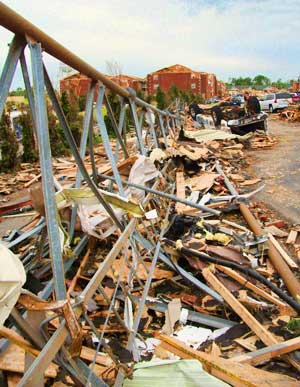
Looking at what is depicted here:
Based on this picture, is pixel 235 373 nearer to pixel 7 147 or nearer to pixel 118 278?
pixel 118 278

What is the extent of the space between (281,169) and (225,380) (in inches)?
400

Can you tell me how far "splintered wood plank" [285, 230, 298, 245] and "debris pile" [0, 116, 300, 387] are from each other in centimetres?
2

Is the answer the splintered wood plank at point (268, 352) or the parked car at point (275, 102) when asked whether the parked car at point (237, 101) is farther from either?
→ the splintered wood plank at point (268, 352)

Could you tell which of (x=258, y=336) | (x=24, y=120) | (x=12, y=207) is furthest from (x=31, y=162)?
(x=258, y=336)

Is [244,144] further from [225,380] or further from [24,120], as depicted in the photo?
[225,380]

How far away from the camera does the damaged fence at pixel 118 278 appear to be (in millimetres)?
1914

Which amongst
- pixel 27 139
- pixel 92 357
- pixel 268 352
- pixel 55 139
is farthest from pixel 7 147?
pixel 268 352

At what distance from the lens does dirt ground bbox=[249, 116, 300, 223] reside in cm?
768

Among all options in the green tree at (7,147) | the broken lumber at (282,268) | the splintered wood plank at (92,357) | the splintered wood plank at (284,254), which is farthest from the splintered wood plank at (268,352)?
the green tree at (7,147)

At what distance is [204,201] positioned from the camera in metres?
7.53

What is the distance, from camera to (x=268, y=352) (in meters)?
3.02

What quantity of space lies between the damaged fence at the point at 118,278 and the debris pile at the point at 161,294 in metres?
0.01

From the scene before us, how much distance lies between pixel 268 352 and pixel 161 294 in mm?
1532

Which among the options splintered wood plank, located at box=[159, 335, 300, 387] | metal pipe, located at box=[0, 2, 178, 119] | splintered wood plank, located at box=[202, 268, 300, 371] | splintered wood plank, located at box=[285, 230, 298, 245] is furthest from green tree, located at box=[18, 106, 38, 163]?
splintered wood plank, located at box=[159, 335, 300, 387]
